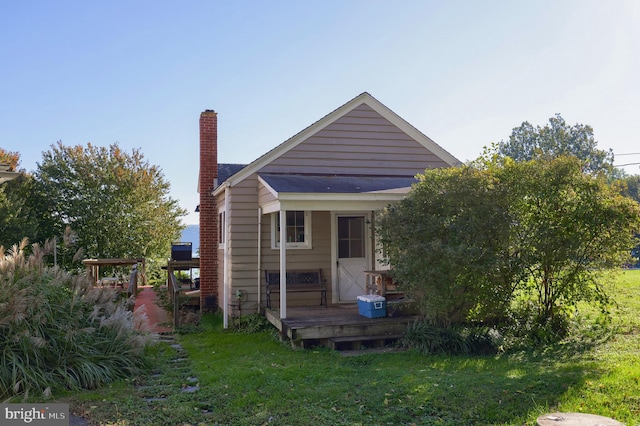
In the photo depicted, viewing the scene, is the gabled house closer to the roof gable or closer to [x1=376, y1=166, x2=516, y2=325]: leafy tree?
the roof gable

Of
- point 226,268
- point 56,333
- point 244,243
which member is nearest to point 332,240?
point 244,243

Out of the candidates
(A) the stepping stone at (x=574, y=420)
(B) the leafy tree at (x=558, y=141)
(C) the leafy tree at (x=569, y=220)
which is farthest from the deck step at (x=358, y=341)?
(B) the leafy tree at (x=558, y=141)

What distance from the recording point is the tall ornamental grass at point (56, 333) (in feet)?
18.3

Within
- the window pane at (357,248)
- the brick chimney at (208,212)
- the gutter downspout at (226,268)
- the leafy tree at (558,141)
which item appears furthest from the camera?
the leafy tree at (558,141)

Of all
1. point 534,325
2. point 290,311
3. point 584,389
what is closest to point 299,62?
point 290,311

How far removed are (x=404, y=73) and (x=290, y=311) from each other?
5.89 meters

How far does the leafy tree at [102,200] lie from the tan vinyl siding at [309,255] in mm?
13090

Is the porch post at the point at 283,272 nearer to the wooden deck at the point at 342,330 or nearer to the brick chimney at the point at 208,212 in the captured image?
the wooden deck at the point at 342,330

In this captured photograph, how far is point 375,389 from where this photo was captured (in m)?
5.49

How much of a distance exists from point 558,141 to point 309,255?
50.0 m

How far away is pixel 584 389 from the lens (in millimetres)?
5246

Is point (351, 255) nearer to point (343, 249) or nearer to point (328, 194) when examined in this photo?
point (343, 249)

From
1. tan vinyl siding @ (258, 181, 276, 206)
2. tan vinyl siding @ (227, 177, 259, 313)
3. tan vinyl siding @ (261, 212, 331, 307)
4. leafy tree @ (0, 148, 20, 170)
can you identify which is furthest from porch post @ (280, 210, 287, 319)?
leafy tree @ (0, 148, 20, 170)

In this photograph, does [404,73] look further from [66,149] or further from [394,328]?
[66,149]
